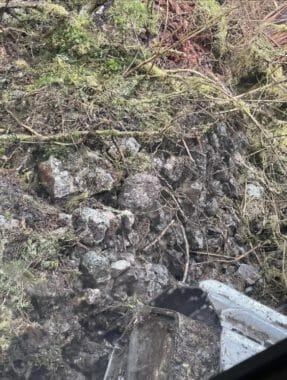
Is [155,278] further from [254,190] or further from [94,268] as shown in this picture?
[254,190]

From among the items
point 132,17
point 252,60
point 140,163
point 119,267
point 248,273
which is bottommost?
point 248,273

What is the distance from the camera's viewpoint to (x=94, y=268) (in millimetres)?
1770

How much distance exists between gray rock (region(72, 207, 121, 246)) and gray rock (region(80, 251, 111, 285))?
5 cm

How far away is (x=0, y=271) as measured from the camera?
161cm

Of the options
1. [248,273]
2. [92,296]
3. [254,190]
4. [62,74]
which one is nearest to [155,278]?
[92,296]

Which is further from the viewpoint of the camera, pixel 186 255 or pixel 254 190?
pixel 254 190

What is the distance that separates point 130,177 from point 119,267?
1.08 ft

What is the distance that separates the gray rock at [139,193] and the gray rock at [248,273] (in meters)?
0.39

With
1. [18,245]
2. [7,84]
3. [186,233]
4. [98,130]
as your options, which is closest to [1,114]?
[7,84]

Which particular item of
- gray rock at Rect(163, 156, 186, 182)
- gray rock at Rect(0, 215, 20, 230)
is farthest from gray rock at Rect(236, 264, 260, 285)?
gray rock at Rect(0, 215, 20, 230)

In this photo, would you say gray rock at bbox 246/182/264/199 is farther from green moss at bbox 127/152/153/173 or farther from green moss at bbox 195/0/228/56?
green moss at bbox 195/0/228/56

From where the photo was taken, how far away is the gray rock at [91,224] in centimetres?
182

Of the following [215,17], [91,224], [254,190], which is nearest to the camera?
[91,224]

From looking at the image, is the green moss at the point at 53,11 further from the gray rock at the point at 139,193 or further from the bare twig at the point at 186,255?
the bare twig at the point at 186,255
